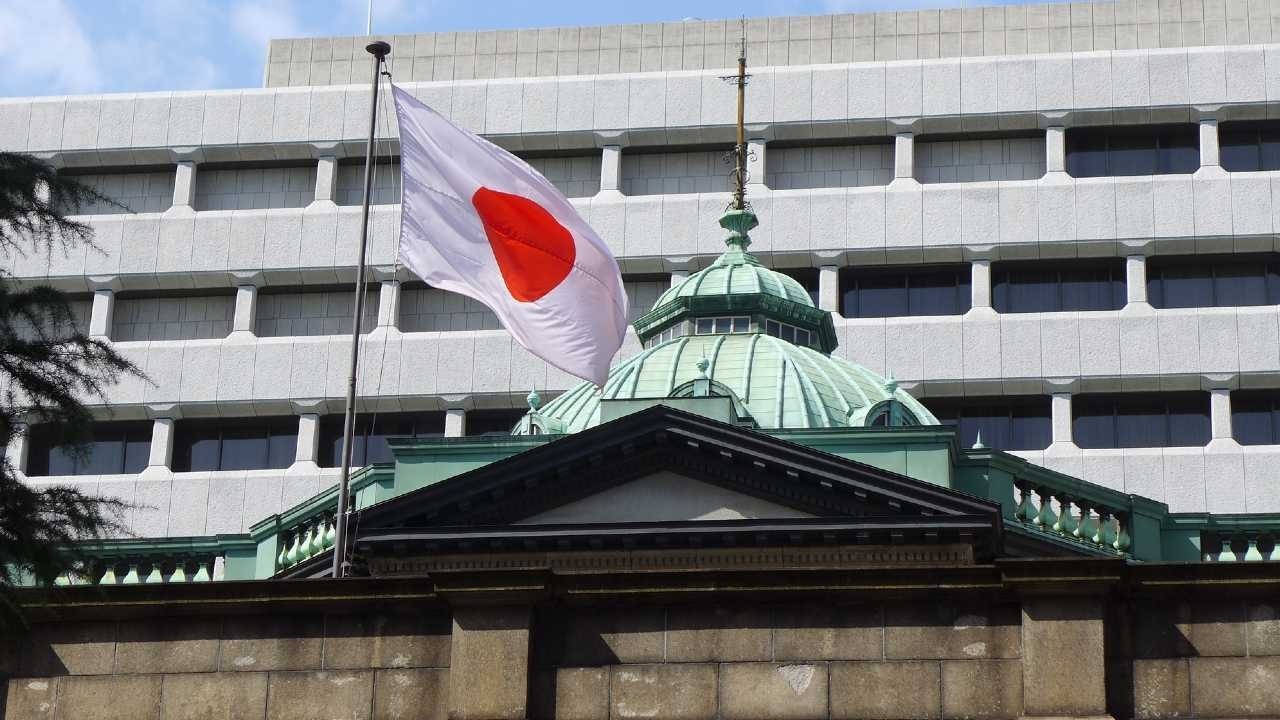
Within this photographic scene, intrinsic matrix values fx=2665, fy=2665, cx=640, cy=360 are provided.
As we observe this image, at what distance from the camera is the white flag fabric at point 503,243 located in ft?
117

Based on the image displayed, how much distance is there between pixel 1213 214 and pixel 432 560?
105ft

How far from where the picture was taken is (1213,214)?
229ft

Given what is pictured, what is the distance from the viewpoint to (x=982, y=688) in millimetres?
25094

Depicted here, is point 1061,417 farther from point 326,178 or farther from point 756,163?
point 326,178

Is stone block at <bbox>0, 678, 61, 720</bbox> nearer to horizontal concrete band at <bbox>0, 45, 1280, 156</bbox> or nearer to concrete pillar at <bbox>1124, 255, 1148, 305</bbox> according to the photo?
concrete pillar at <bbox>1124, 255, 1148, 305</bbox>

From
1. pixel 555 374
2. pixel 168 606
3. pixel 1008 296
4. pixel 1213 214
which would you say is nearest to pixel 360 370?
pixel 555 374

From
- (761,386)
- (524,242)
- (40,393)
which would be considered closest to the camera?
(40,393)

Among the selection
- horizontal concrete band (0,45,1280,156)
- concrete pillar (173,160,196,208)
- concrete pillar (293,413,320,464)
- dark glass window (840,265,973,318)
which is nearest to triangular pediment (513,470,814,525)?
dark glass window (840,265,973,318)

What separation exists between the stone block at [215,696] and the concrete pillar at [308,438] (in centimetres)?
4473

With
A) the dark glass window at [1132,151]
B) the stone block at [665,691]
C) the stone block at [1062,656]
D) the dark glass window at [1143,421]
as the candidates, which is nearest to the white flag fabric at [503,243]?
the stone block at [665,691]

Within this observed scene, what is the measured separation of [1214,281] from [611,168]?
16.4m

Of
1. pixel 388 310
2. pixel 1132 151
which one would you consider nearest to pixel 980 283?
pixel 1132 151

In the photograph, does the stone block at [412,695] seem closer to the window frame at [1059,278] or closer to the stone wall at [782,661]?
the stone wall at [782,661]

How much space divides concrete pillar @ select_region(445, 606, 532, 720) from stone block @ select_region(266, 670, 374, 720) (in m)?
0.90
